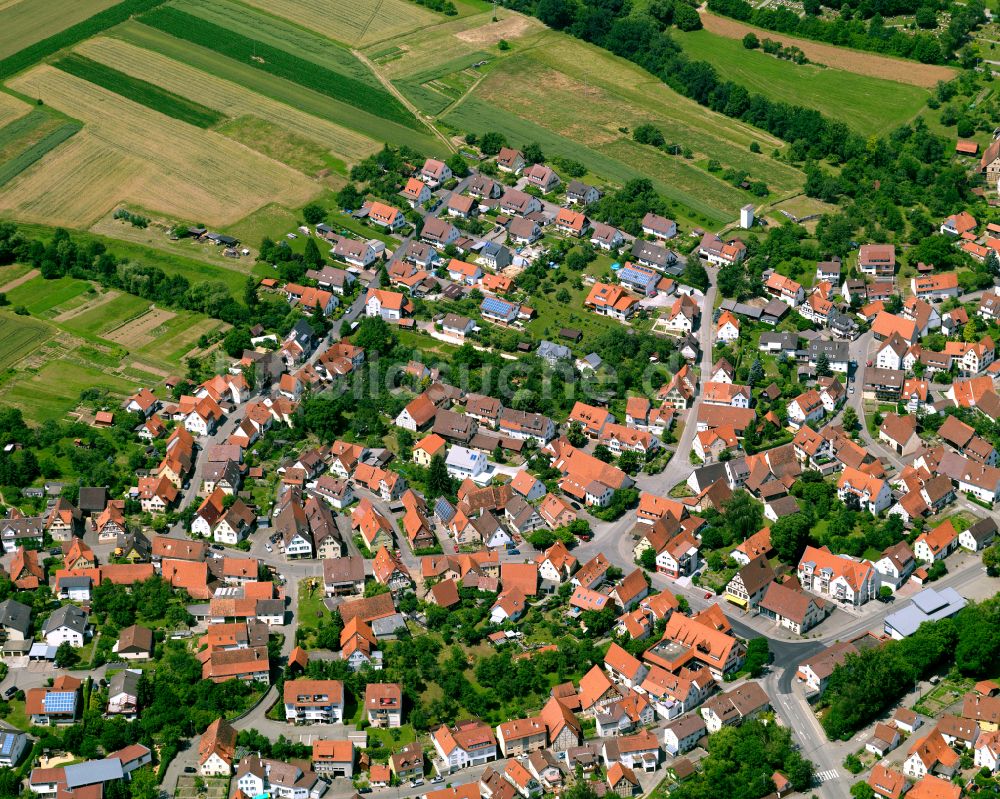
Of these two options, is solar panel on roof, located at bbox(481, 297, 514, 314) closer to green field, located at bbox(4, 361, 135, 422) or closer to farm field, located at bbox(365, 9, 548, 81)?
green field, located at bbox(4, 361, 135, 422)

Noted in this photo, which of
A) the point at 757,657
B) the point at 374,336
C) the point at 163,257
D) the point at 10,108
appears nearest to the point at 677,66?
the point at 374,336

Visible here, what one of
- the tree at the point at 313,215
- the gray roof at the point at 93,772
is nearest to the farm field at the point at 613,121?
the tree at the point at 313,215

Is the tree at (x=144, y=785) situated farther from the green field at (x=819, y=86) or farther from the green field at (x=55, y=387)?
the green field at (x=819, y=86)

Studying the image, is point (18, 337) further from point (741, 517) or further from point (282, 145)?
point (741, 517)

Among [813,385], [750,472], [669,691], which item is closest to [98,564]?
[669,691]

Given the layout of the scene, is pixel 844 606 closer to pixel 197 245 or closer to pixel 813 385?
pixel 813 385
